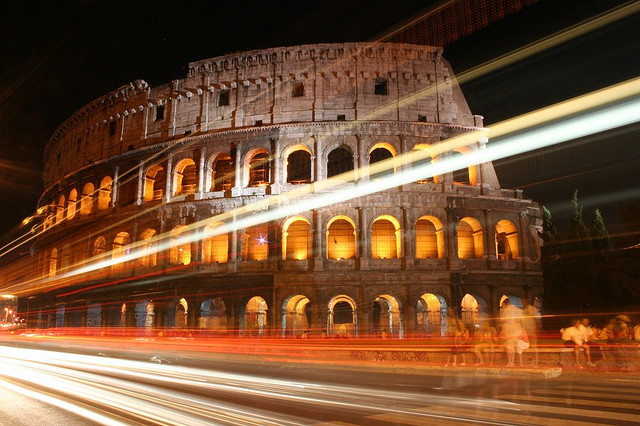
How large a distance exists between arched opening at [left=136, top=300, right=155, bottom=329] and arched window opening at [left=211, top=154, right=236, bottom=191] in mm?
7983

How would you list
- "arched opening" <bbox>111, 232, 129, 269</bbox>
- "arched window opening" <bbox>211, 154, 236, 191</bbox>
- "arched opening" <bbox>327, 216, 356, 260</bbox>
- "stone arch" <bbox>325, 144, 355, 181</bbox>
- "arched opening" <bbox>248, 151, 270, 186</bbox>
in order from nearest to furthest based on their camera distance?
"arched opening" <bbox>327, 216, 356, 260</bbox>, "arched opening" <bbox>248, 151, 270, 186</bbox>, "arched window opening" <bbox>211, 154, 236, 191</bbox>, "stone arch" <bbox>325, 144, 355, 181</bbox>, "arched opening" <bbox>111, 232, 129, 269</bbox>

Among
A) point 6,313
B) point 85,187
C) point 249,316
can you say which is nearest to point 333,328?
point 249,316

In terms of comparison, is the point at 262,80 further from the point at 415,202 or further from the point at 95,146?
the point at 95,146

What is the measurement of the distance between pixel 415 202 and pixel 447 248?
295 cm

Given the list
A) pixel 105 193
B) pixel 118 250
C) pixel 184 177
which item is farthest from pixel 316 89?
pixel 105 193

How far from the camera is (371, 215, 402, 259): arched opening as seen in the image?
26.1 metres

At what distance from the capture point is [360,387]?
30.6 ft

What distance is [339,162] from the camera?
29.1 meters

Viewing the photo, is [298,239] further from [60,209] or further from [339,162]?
[60,209]

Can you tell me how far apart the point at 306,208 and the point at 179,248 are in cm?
815

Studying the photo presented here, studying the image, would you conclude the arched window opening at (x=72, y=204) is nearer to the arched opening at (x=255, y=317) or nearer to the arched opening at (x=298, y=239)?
the arched opening at (x=255, y=317)

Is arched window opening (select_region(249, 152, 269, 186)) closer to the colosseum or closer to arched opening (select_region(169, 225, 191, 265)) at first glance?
the colosseum

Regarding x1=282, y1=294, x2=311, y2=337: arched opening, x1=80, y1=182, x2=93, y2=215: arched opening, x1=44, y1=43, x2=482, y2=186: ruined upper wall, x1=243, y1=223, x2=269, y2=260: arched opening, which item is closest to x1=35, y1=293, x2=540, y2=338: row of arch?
x1=282, y1=294, x2=311, y2=337: arched opening

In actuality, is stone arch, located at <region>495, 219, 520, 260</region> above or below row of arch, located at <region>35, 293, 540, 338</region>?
above
